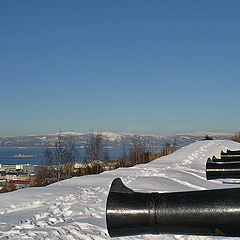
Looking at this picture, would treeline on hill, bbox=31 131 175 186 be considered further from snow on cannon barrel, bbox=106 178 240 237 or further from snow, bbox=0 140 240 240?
snow on cannon barrel, bbox=106 178 240 237

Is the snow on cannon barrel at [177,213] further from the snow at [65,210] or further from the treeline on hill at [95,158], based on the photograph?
the treeline on hill at [95,158]

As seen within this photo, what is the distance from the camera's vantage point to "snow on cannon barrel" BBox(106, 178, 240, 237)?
1408 mm

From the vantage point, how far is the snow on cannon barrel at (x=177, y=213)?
1.41 m

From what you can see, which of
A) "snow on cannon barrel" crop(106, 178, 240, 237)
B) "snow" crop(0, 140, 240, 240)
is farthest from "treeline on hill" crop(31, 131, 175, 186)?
"snow on cannon barrel" crop(106, 178, 240, 237)

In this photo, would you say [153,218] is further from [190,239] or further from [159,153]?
[159,153]

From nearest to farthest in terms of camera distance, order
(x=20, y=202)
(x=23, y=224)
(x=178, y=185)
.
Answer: (x=23, y=224) → (x=20, y=202) → (x=178, y=185)

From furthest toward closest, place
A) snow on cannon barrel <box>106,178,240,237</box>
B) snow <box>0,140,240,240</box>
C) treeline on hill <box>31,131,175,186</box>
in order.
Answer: treeline on hill <box>31,131,175,186</box>
snow <box>0,140,240,240</box>
snow on cannon barrel <box>106,178,240,237</box>

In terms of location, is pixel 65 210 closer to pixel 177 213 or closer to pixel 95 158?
pixel 177 213

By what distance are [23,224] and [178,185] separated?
3.98m

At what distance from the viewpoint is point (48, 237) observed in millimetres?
3713

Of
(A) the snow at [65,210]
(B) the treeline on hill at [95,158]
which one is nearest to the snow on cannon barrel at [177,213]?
(A) the snow at [65,210]

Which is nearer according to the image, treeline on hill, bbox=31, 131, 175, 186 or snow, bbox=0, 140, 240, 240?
snow, bbox=0, 140, 240, 240

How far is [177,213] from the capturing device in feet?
4.73

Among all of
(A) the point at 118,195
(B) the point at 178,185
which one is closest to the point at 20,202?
(B) the point at 178,185
